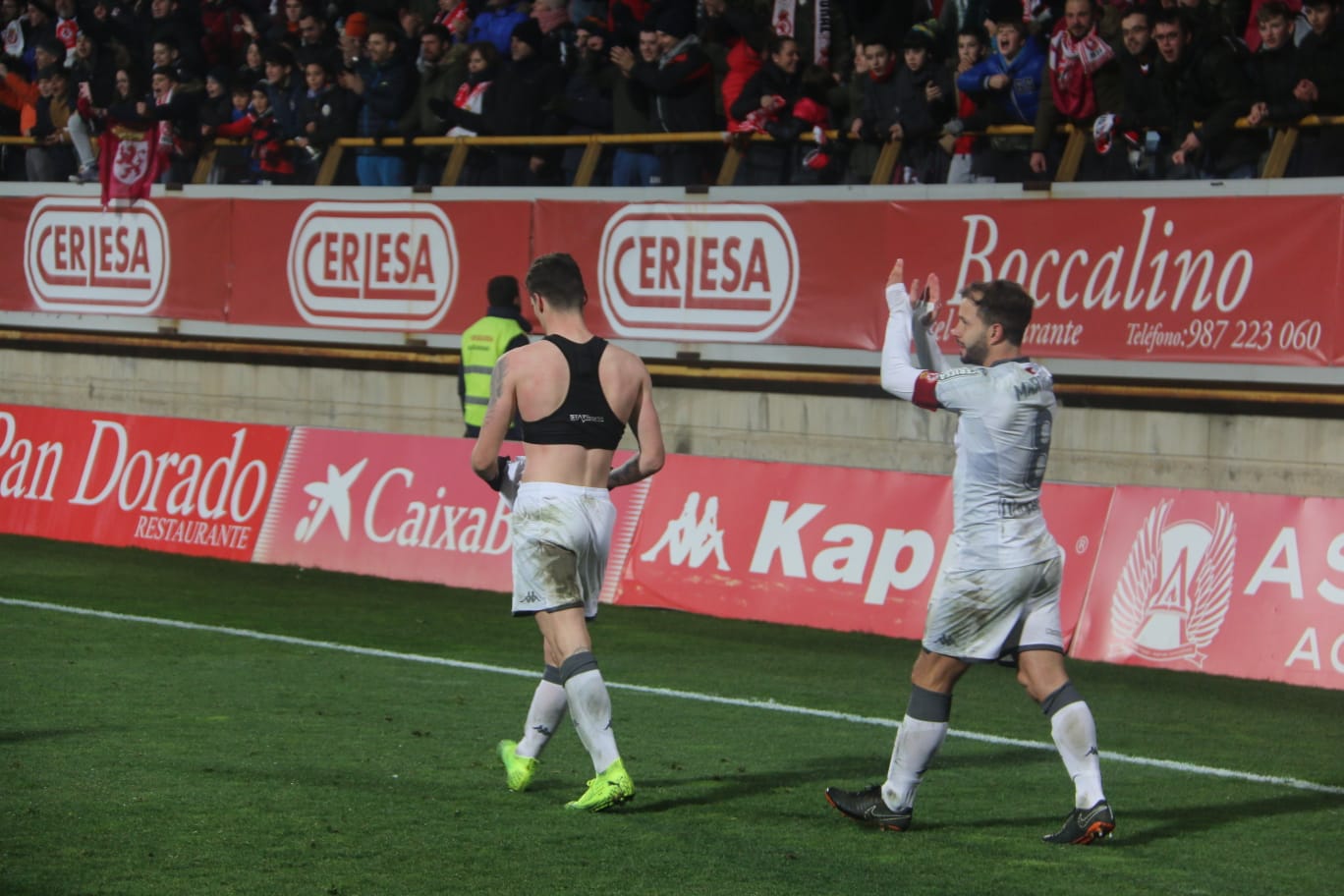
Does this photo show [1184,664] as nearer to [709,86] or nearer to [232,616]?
[232,616]

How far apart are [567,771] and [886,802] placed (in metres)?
1.67

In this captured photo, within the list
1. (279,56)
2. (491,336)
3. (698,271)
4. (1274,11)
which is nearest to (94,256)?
(279,56)

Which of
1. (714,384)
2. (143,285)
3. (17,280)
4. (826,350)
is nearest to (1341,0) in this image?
(826,350)

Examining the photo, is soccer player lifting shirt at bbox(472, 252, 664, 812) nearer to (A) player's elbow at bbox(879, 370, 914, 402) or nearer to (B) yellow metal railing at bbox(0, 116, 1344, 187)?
(A) player's elbow at bbox(879, 370, 914, 402)

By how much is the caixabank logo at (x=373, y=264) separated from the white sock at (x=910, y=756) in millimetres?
12442

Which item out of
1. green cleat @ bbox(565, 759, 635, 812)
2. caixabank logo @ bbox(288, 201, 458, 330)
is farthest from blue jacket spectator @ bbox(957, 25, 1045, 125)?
green cleat @ bbox(565, 759, 635, 812)

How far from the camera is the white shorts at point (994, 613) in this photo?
7043 mm

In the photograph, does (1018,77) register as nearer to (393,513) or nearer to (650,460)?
(393,513)

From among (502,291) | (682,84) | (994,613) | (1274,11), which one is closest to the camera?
(994,613)

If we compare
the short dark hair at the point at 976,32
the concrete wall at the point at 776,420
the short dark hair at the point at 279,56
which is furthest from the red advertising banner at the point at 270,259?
the short dark hair at the point at 976,32

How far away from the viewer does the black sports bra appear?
7.40 m

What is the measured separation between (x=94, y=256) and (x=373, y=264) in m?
4.26

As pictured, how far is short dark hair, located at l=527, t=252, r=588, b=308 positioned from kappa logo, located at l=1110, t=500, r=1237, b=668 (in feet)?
20.8

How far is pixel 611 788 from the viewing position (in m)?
7.32
